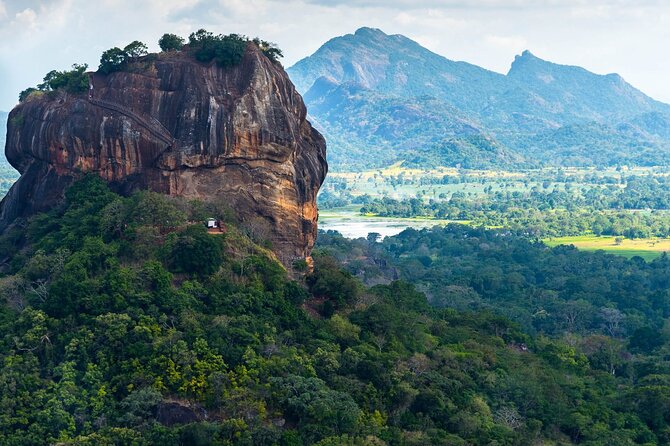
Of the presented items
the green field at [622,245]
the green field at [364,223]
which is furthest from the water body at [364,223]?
the green field at [622,245]

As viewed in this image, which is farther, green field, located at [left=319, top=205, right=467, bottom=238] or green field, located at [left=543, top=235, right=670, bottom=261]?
green field, located at [left=319, top=205, right=467, bottom=238]

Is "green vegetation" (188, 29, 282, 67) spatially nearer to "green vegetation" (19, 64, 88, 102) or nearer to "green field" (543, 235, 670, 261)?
"green vegetation" (19, 64, 88, 102)

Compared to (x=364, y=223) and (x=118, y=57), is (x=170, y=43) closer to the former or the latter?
(x=118, y=57)

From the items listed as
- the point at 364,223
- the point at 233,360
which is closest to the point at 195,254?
the point at 233,360

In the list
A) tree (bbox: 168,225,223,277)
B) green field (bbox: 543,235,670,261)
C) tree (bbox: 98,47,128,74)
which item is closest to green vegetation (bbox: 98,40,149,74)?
tree (bbox: 98,47,128,74)

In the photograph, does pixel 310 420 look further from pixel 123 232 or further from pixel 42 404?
pixel 123 232

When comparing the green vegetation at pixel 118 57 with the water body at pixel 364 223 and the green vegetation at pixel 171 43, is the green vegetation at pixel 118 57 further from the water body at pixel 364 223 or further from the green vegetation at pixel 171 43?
the water body at pixel 364 223
